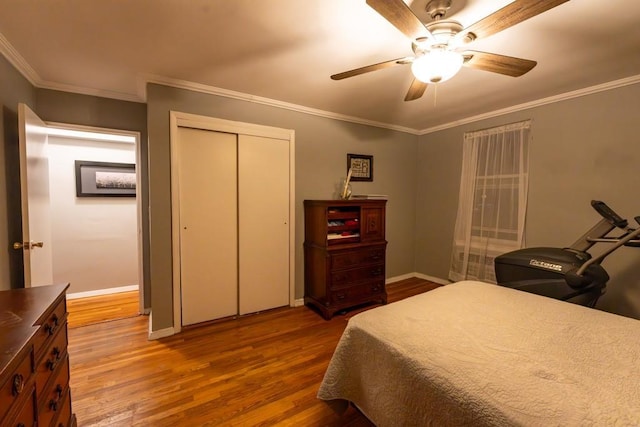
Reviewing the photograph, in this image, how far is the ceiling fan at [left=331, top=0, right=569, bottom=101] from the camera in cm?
114

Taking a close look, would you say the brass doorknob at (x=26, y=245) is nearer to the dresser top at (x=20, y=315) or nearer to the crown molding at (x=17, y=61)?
the dresser top at (x=20, y=315)

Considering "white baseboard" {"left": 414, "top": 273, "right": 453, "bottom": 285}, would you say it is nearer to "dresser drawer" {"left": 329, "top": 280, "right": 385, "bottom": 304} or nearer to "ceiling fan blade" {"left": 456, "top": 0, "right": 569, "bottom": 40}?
"dresser drawer" {"left": 329, "top": 280, "right": 385, "bottom": 304}

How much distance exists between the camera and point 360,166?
3.64 metres

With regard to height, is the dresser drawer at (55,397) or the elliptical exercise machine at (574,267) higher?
the elliptical exercise machine at (574,267)

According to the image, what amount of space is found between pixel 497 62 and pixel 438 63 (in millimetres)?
464

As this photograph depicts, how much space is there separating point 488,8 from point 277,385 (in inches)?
106

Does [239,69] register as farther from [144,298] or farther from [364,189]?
[144,298]

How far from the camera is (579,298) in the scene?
86.4 inches

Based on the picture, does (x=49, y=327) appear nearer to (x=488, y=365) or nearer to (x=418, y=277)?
(x=488, y=365)

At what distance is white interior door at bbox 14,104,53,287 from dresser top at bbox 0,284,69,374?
991 mm

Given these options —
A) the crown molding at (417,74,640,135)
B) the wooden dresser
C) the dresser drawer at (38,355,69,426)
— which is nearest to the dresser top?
the wooden dresser

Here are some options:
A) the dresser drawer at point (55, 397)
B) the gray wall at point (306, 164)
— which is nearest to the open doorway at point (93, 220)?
the gray wall at point (306, 164)

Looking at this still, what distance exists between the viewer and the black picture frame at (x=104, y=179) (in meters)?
3.54

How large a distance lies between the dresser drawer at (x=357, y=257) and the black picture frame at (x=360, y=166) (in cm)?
101
